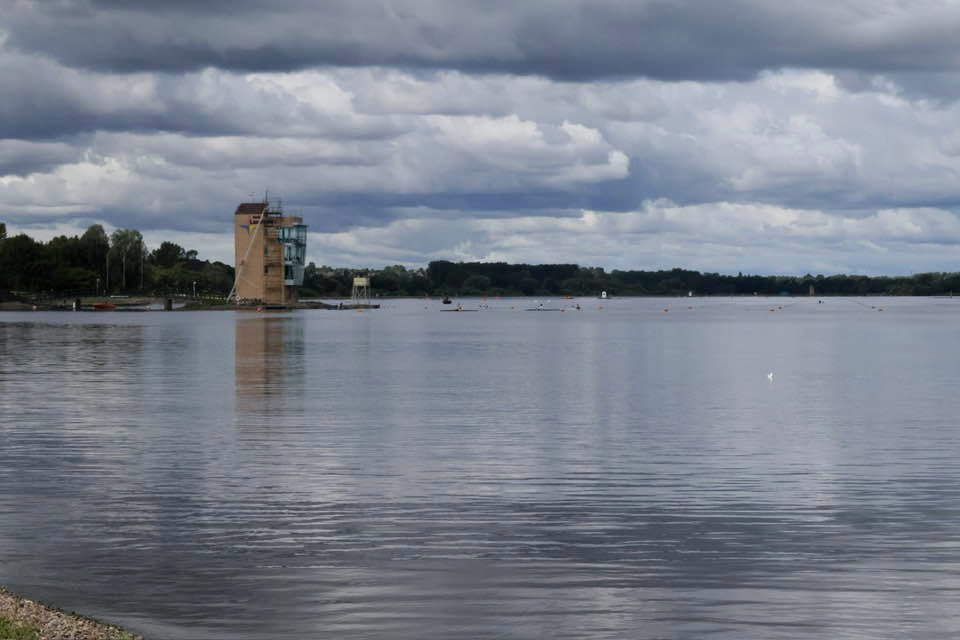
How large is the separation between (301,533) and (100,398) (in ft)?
125

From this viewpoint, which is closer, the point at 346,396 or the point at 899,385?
the point at 346,396

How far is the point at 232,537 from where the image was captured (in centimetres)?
2562

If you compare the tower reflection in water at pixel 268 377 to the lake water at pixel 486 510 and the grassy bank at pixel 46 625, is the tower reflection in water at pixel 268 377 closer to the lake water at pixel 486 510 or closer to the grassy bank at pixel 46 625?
the lake water at pixel 486 510

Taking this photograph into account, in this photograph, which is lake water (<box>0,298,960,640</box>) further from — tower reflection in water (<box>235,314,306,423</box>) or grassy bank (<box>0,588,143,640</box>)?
grassy bank (<box>0,588,143,640</box>)

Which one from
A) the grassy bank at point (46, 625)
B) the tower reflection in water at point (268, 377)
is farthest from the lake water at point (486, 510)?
the grassy bank at point (46, 625)

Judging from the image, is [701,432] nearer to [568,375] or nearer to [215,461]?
[215,461]

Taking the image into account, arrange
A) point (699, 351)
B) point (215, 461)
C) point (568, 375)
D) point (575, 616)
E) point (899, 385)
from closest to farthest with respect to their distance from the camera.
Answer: point (575, 616), point (215, 461), point (899, 385), point (568, 375), point (699, 351)

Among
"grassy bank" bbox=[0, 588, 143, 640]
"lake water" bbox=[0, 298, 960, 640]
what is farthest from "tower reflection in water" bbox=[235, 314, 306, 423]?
"grassy bank" bbox=[0, 588, 143, 640]

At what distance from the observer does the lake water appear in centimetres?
1970

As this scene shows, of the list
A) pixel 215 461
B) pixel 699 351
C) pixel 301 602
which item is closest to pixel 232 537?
pixel 301 602

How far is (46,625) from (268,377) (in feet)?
203

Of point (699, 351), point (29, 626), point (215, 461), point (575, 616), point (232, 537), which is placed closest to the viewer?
point (29, 626)

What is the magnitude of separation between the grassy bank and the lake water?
3.35ft

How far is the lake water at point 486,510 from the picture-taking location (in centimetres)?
1970
